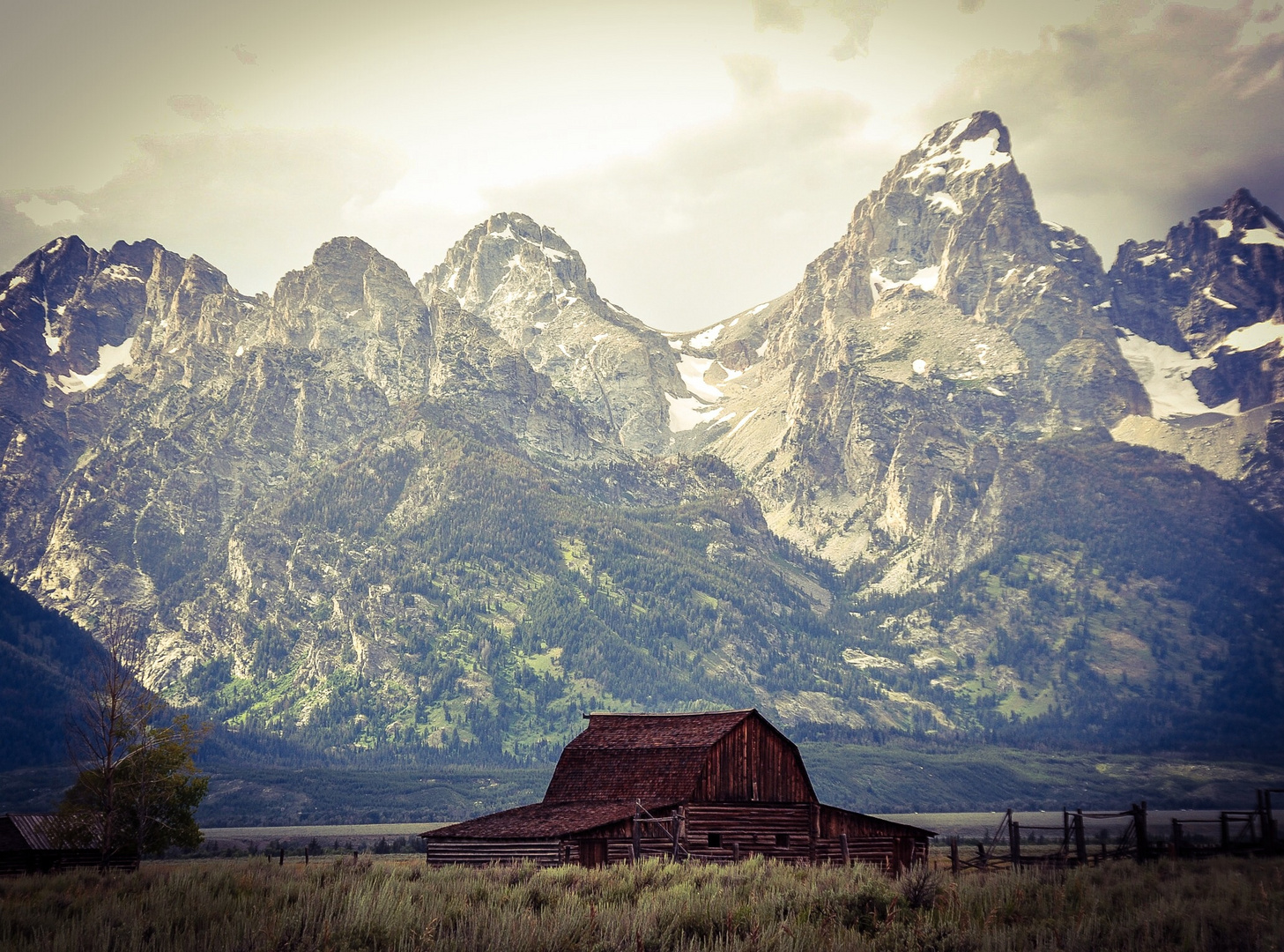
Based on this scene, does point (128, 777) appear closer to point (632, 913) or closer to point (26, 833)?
point (26, 833)

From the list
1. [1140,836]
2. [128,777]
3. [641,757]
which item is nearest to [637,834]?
[641,757]

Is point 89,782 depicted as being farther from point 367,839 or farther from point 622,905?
point 367,839

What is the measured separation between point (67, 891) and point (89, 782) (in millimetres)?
32362

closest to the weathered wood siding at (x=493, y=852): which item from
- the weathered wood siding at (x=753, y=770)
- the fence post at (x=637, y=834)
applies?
the fence post at (x=637, y=834)

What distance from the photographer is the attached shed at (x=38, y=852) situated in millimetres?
38594

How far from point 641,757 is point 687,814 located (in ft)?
15.4

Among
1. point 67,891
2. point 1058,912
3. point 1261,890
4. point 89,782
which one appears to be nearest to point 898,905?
point 1058,912

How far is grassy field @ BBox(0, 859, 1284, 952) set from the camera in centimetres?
1376

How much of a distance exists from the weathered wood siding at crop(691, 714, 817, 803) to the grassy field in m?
18.2

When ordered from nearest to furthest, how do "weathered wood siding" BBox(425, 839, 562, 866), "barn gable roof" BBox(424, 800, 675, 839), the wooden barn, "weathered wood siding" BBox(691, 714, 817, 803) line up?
1. "weathered wood siding" BBox(425, 839, 562, 866)
2. "barn gable roof" BBox(424, 800, 675, 839)
3. the wooden barn
4. "weathered wood siding" BBox(691, 714, 817, 803)

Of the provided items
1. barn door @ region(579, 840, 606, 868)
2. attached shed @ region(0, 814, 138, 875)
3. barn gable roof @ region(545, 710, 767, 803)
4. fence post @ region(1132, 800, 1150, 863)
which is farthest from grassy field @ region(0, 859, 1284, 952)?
barn gable roof @ region(545, 710, 767, 803)

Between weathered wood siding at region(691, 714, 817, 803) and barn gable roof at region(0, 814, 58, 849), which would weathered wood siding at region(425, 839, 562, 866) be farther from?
barn gable roof at region(0, 814, 58, 849)

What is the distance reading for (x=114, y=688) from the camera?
38562mm

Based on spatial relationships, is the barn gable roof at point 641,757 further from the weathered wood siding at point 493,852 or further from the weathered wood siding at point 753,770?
the weathered wood siding at point 493,852
